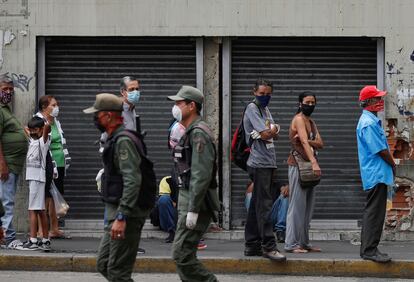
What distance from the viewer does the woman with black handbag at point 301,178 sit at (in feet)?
40.6

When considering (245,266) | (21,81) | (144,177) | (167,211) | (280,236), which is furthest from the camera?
(21,81)

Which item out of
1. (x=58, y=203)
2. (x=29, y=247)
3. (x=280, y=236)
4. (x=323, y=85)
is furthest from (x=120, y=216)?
(x=323, y=85)

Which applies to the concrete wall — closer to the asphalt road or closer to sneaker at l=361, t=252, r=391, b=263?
sneaker at l=361, t=252, r=391, b=263

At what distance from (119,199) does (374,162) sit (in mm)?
3740

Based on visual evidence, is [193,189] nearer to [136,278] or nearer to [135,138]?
[135,138]

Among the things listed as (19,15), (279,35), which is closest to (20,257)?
(19,15)

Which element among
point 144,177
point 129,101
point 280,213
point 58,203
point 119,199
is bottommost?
point 280,213

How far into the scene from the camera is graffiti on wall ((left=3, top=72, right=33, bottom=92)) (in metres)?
13.8

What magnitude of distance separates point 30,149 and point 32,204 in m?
0.65

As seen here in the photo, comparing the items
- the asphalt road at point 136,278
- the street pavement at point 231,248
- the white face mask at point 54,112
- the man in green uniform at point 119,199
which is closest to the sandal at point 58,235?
the street pavement at point 231,248

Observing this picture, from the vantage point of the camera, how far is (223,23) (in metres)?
13.7

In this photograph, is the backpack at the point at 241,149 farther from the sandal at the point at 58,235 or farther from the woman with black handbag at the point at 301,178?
the sandal at the point at 58,235

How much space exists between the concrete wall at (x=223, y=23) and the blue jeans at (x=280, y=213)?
1.64 meters

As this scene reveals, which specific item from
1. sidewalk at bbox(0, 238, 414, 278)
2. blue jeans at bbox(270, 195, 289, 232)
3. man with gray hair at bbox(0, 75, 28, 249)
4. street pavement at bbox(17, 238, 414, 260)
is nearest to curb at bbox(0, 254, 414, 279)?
sidewalk at bbox(0, 238, 414, 278)
